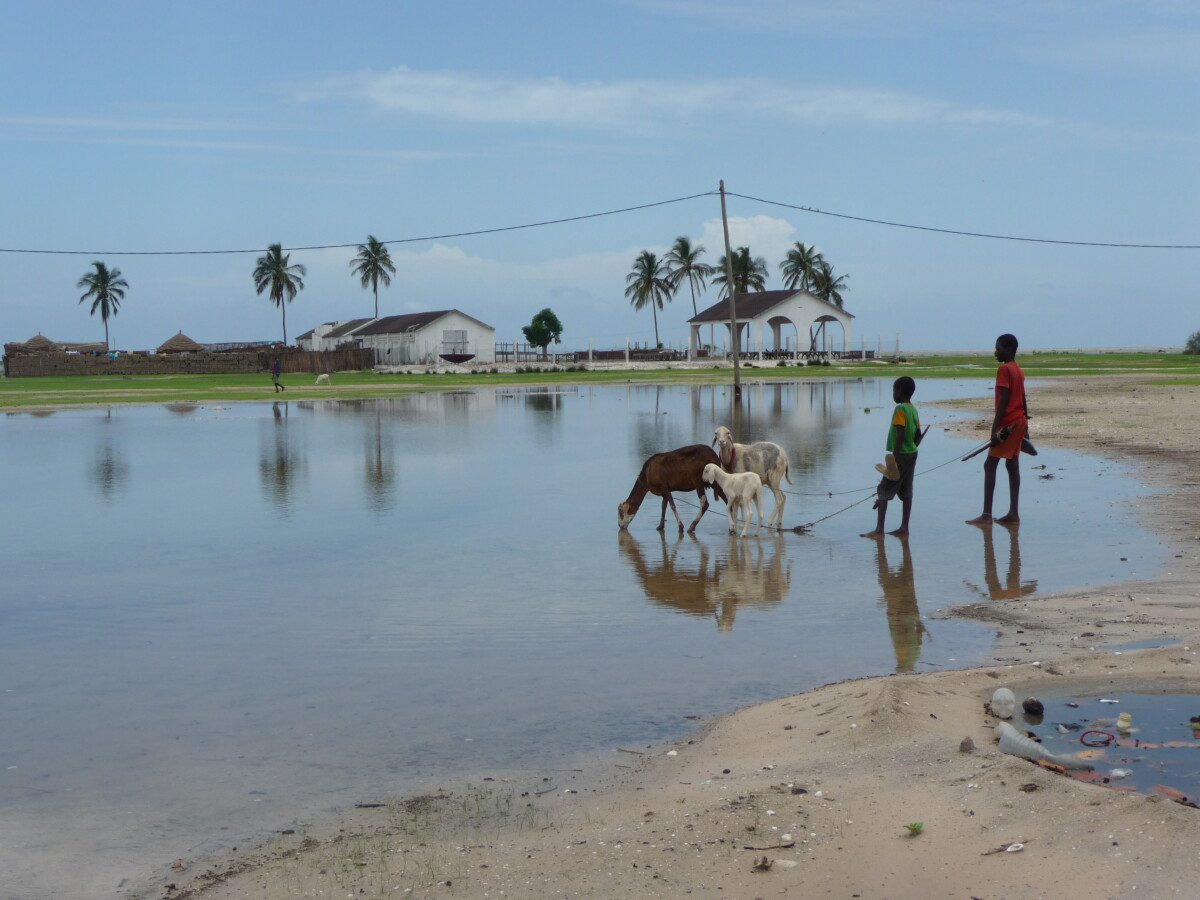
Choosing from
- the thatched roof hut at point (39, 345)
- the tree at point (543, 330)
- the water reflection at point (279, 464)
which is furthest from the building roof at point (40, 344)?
the water reflection at point (279, 464)

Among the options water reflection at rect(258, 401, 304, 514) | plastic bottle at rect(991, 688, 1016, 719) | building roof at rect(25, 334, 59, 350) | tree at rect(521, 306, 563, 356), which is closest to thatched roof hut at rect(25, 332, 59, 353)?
building roof at rect(25, 334, 59, 350)

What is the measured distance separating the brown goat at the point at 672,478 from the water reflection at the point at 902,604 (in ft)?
7.28

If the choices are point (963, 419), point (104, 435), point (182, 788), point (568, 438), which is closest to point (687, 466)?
point (182, 788)

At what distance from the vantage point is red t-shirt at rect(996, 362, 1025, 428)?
14.1m

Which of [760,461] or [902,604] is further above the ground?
[760,461]

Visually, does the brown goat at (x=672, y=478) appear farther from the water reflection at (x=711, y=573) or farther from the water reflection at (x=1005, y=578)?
the water reflection at (x=1005, y=578)

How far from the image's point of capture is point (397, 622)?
32.9ft

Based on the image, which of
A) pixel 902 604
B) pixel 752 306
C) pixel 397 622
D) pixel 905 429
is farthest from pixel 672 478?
pixel 752 306

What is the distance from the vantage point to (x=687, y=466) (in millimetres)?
14391

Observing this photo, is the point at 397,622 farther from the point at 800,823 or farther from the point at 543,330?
the point at 543,330

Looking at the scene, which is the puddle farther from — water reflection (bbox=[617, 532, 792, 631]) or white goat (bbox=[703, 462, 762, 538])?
white goat (bbox=[703, 462, 762, 538])

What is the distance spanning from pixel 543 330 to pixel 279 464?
90.7 metres

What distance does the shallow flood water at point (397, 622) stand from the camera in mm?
6457

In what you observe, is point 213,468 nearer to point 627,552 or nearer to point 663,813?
point 627,552
